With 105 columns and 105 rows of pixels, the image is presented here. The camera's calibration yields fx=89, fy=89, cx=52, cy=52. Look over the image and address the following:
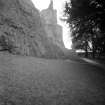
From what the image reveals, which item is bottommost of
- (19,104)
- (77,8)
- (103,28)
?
(19,104)

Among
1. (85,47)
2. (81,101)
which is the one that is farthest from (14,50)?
(85,47)

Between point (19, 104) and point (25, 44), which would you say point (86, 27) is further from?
point (19, 104)

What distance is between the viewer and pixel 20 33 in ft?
43.3

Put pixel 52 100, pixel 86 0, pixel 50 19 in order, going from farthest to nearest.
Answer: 1. pixel 50 19
2. pixel 86 0
3. pixel 52 100

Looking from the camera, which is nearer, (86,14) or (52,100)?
(52,100)

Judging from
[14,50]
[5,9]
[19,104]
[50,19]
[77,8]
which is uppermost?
[50,19]

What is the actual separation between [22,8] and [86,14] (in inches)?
457

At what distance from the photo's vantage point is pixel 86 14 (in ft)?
33.4

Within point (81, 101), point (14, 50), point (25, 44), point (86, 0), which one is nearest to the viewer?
point (81, 101)

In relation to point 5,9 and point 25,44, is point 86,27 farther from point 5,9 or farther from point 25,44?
point 5,9

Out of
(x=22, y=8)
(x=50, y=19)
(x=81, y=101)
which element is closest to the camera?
(x=81, y=101)

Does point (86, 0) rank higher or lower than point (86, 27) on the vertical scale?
higher

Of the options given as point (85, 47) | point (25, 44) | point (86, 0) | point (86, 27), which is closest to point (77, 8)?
point (86, 0)

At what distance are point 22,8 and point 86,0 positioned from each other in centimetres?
1140
